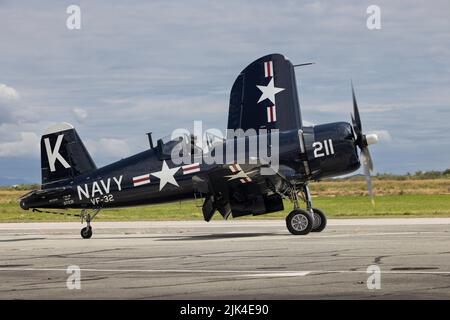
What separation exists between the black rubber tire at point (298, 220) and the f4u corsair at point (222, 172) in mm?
27

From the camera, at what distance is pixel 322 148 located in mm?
23047

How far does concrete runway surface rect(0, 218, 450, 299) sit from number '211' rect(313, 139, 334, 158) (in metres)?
2.20

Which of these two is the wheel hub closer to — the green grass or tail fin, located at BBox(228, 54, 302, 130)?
tail fin, located at BBox(228, 54, 302, 130)

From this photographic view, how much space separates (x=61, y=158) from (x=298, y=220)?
25.0 feet

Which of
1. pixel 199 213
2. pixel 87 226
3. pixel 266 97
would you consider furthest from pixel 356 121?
pixel 199 213

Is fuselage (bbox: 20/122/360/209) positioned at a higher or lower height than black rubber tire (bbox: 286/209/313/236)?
higher

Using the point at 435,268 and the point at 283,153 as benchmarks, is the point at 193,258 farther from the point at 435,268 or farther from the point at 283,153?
the point at 283,153

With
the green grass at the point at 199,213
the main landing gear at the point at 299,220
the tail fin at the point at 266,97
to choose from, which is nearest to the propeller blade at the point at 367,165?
the main landing gear at the point at 299,220

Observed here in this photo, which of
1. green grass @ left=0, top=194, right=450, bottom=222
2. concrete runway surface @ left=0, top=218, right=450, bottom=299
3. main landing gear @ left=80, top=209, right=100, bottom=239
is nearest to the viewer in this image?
concrete runway surface @ left=0, top=218, right=450, bottom=299

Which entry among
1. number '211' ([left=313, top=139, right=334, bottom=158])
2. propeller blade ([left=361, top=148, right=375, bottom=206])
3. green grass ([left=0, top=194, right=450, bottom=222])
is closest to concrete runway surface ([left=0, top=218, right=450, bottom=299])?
propeller blade ([left=361, top=148, right=375, bottom=206])

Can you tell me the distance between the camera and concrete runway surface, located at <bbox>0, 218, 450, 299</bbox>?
36.6ft

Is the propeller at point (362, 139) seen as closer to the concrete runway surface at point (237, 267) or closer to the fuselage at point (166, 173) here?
the fuselage at point (166, 173)

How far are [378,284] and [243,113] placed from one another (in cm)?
1699
